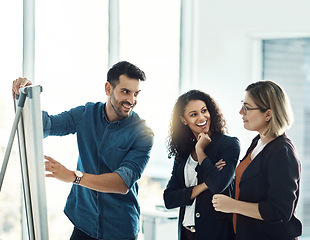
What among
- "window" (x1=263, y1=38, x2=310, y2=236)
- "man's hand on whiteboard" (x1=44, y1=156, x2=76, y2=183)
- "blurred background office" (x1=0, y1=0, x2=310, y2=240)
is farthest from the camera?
"window" (x1=263, y1=38, x2=310, y2=236)

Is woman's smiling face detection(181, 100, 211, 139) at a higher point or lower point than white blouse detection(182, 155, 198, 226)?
higher

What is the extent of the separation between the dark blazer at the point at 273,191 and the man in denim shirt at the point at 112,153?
0.55 m

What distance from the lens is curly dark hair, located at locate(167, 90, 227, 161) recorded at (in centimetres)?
218

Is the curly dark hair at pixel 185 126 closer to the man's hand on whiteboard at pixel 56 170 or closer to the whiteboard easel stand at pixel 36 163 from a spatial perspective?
the man's hand on whiteboard at pixel 56 170

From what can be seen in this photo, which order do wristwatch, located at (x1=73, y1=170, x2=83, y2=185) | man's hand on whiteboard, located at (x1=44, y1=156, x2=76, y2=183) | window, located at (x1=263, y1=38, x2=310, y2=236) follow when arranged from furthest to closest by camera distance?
window, located at (x1=263, y1=38, x2=310, y2=236), wristwatch, located at (x1=73, y1=170, x2=83, y2=185), man's hand on whiteboard, located at (x1=44, y1=156, x2=76, y2=183)

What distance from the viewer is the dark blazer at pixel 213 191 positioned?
6.40 ft

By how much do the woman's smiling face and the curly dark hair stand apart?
3 centimetres

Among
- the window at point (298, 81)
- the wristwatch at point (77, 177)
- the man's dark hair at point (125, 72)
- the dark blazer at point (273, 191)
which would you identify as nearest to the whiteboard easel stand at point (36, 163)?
the wristwatch at point (77, 177)

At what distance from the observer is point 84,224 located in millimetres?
2105

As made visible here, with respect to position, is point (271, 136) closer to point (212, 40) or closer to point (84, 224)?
point (84, 224)

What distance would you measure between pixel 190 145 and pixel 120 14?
1605 millimetres

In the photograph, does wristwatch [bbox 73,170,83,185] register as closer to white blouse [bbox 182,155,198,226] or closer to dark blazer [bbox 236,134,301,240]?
white blouse [bbox 182,155,198,226]

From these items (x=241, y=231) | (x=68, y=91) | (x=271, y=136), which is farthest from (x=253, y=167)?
(x=68, y=91)

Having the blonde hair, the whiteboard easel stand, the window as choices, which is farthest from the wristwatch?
the window
